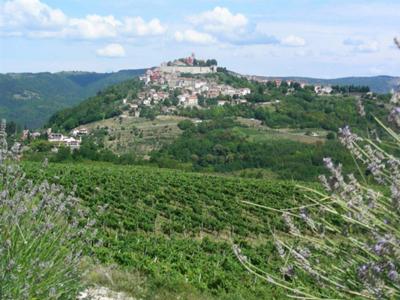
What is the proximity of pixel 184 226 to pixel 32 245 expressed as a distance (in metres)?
17.2

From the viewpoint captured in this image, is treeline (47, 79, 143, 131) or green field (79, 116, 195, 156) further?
treeline (47, 79, 143, 131)

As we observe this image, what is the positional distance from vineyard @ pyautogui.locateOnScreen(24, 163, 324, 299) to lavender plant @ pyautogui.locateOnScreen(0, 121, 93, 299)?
4.04 ft

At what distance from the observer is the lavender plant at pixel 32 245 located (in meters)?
2.80

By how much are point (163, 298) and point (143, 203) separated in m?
19.5

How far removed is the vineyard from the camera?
330 inches

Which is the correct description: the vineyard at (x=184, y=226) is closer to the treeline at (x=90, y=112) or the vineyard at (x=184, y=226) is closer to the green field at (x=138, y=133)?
the green field at (x=138, y=133)

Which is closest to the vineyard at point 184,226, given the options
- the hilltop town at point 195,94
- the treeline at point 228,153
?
the treeline at point 228,153

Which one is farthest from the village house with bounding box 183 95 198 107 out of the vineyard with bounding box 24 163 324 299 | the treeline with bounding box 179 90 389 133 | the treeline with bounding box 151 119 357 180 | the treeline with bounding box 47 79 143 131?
the vineyard with bounding box 24 163 324 299

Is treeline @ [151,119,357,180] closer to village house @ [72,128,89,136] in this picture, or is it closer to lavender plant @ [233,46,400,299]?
village house @ [72,128,89,136]

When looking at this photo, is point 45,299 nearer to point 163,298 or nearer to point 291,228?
point 291,228

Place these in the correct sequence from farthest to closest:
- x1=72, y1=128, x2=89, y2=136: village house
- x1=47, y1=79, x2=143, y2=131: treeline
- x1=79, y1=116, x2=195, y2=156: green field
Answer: x1=47, y1=79, x2=143, y2=131: treeline → x1=72, y1=128, x2=89, y2=136: village house → x1=79, y1=116, x2=195, y2=156: green field

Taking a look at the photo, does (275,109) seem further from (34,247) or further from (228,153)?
(34,247)

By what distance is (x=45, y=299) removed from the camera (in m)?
2.83

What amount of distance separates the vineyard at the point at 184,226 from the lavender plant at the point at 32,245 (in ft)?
4.04
